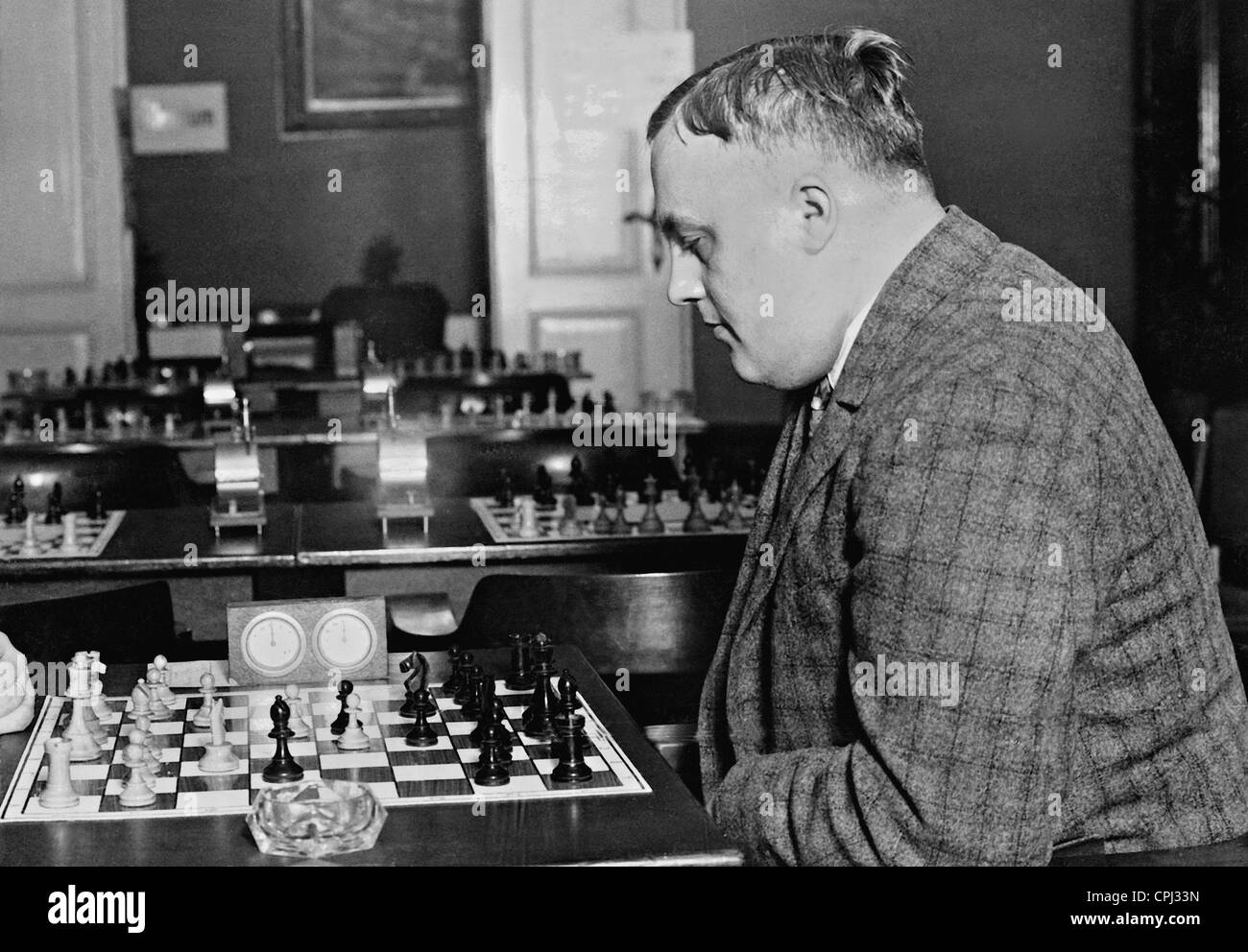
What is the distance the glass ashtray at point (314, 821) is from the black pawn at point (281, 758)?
0.63 ft

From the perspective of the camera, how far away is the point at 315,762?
162 cm

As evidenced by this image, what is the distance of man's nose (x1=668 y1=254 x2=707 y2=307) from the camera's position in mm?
1499

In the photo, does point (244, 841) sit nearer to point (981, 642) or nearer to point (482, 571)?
point (981, 642)

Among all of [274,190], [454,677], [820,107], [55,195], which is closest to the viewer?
[820,107]

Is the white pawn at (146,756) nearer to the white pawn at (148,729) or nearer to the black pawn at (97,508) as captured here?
the white pawn at (148,729)

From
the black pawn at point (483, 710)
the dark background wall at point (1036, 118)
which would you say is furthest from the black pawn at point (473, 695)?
the dark background wall at point (1036, 118)

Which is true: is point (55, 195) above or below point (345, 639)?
above

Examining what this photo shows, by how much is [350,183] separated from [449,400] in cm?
398

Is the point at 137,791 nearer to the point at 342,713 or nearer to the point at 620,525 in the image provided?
the point at 342,713

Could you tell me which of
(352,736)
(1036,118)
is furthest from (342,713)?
(1036,118)

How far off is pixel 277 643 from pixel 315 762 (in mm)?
319

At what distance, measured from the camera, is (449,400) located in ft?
19.5

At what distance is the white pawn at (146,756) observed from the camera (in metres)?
1.51

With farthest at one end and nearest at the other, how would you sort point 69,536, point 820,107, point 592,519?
point 592,519 → point 69,536 → point 820,107
